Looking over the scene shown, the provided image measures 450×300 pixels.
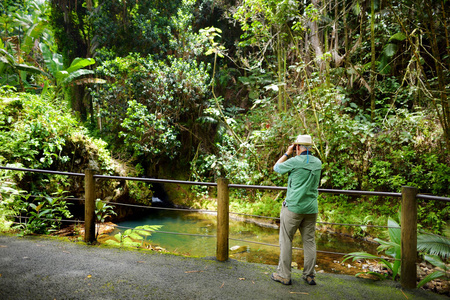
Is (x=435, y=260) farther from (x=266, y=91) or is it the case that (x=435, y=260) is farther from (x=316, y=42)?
(x=266, y=91)

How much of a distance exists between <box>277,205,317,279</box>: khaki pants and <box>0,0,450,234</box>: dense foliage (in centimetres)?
494

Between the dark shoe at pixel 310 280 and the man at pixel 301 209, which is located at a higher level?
the man at pixel 301 209

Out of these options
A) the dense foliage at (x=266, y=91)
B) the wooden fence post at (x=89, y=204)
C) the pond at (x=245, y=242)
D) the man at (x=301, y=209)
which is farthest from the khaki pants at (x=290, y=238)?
the dense foliage at (x=266, y=91)

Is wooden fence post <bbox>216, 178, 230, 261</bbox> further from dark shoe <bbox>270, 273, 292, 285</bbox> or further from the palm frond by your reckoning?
the palm frond

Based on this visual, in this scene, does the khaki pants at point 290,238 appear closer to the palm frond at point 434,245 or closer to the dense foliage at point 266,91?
the palm frond at point 434,245

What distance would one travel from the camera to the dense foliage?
7945 millimetres

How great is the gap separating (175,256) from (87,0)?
1600 centimetres

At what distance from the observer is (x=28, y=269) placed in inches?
128

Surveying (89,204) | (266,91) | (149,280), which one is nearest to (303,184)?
(149,280)

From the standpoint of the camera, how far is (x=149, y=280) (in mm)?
3096

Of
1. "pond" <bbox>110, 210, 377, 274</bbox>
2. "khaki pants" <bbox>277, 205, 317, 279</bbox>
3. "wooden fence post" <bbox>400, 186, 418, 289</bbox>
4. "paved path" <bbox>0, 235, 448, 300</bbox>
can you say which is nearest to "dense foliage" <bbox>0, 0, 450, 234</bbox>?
"pond" <bbox>110, 210, 377, 274</bbox>

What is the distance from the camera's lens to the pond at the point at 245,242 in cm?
683

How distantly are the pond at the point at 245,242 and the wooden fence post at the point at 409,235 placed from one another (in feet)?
9.52

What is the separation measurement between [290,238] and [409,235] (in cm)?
129
